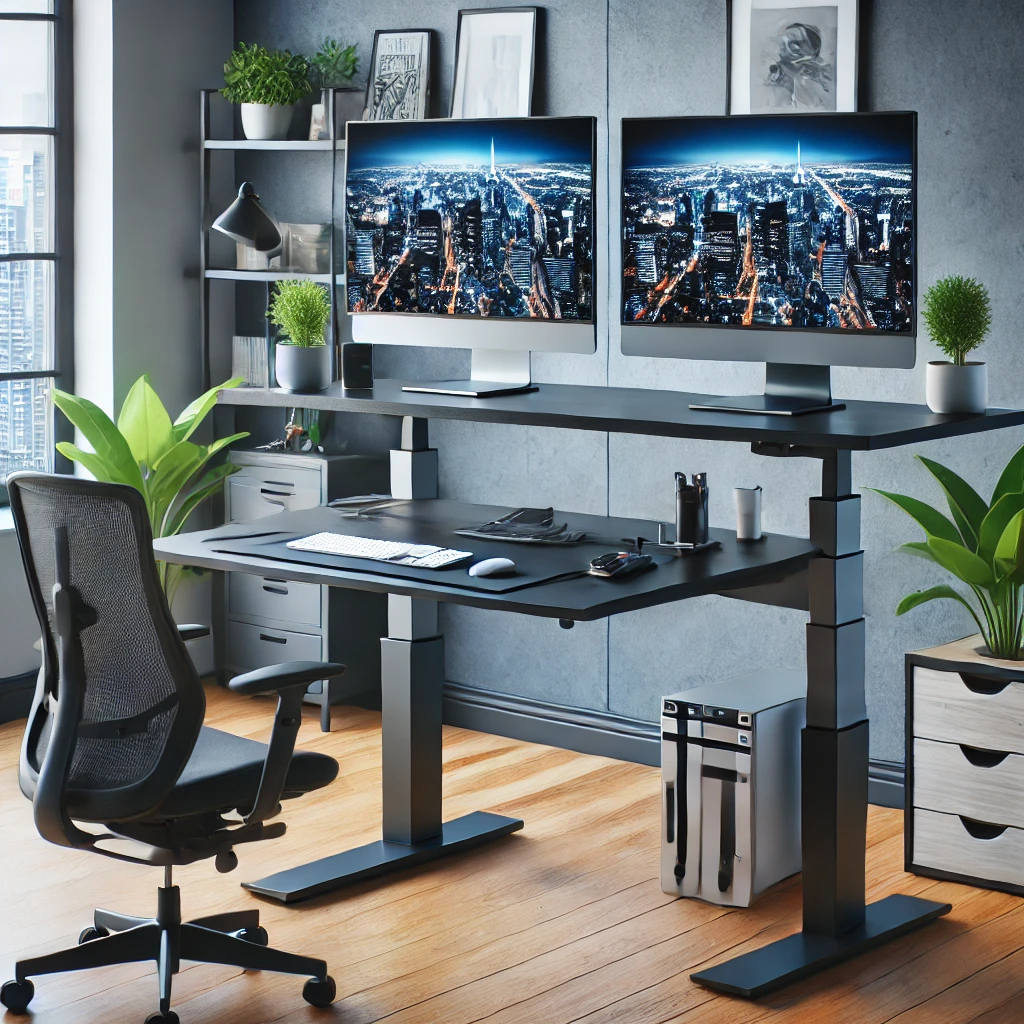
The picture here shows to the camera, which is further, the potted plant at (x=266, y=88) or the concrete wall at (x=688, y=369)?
the potted plant at (x=266, y=88)

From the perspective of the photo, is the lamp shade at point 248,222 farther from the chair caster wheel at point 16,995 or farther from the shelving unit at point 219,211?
the chair caster wheel at point 16,995

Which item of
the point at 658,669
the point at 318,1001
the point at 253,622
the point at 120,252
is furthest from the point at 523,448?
the point at 318,1001

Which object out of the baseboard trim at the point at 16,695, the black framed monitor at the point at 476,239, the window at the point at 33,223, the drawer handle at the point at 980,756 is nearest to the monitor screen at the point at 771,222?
the black framed monitor at the point at 476,239

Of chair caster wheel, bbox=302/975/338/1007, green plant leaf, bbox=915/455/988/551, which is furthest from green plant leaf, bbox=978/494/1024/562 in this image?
chair caster wheel, bbox=302/975/338/1007

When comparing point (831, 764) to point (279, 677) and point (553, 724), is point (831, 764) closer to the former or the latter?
point (279, 677)

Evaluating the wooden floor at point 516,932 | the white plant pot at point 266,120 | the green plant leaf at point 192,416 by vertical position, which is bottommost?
the wooden floor at point 516,932

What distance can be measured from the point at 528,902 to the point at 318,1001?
693mm

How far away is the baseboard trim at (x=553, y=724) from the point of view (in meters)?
4.63

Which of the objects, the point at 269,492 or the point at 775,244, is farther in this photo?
the point at 269,492

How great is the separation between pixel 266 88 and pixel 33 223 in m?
0.86

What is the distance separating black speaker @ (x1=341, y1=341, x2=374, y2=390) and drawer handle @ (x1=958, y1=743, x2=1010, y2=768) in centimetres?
161

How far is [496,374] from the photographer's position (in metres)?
3.66

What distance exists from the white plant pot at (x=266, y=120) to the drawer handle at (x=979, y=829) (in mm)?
2917

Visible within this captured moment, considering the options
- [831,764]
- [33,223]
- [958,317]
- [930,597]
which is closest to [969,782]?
[930,597]
